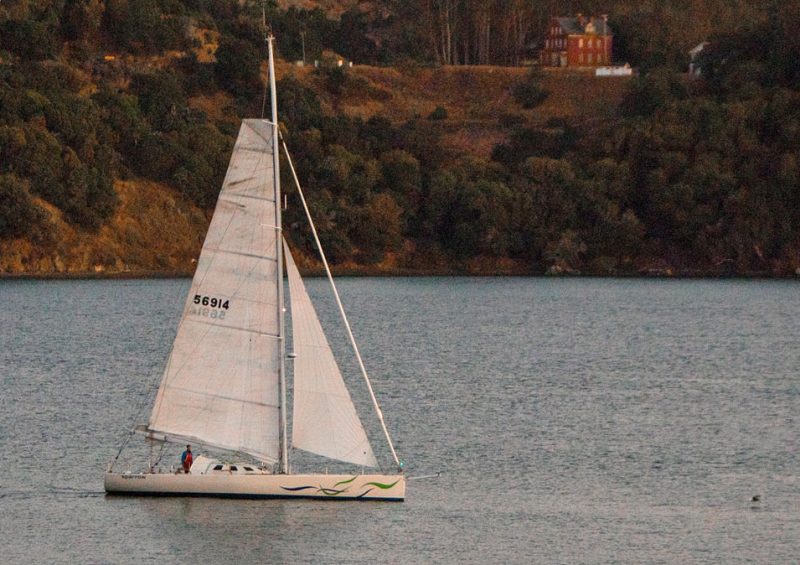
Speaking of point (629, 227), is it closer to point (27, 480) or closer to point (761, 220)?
point (761, 220)

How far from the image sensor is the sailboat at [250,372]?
49.1 m

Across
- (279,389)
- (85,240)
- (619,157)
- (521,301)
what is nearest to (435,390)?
(279,389)

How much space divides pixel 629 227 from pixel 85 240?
54.4 m

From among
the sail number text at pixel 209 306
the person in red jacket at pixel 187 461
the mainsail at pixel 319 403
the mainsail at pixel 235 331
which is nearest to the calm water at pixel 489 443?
the person in red jacket at pixel 187 461

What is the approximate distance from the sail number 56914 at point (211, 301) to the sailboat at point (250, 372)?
3cm

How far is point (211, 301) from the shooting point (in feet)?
163

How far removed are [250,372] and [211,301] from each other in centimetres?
237

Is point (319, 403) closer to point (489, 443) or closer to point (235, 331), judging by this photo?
point (235, 331)

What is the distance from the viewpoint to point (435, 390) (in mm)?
84062

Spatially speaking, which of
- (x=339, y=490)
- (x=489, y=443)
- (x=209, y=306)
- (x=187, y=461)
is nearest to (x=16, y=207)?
(x=489, y=443)

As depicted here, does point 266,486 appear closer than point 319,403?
No

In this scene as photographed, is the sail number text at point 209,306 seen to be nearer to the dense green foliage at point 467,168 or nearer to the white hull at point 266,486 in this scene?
the white hull at point 266,486

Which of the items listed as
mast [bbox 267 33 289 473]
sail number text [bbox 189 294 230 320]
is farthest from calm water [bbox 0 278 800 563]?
sail number text [bbox 189 294 230 320]

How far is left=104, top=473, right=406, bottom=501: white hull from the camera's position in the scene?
166ft
